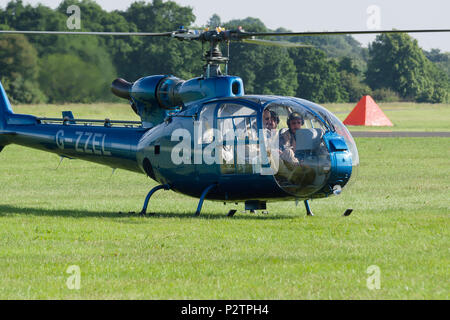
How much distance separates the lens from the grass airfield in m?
7.85

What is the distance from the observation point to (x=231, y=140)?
489 inches

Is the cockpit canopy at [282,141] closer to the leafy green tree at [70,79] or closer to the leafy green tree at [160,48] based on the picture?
the leafy green tree at [70,79]

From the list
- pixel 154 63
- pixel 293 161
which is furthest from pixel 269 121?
pixel 154 63

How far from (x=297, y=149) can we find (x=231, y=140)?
109 cm

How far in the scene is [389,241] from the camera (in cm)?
1055

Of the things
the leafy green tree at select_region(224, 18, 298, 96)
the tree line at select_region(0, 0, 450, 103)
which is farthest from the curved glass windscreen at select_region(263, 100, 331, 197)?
the leafy green tree at select_region(224, 18, 298, 96)

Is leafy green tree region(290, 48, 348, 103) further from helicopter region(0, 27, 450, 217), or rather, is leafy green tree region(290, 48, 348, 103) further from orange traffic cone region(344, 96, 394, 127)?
helicopter region(0, 27, 450, 217)

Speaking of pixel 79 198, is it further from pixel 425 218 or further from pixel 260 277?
pixel 260 277

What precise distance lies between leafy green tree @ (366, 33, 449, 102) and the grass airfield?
105 metres

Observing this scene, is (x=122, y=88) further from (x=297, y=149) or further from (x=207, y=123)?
(x=297, y=149)

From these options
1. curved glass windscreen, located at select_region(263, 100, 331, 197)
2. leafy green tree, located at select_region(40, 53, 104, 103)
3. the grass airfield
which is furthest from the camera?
leafy green tree, located at select_region(40, 53, 104, 103)

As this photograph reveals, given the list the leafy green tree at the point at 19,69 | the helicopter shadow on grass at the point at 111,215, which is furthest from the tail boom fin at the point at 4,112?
the leafy green tree at the point at 19,69

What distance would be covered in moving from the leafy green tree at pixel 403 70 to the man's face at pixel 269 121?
110211mm

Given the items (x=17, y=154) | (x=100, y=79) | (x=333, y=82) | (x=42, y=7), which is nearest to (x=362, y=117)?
(x=42, y=7)
